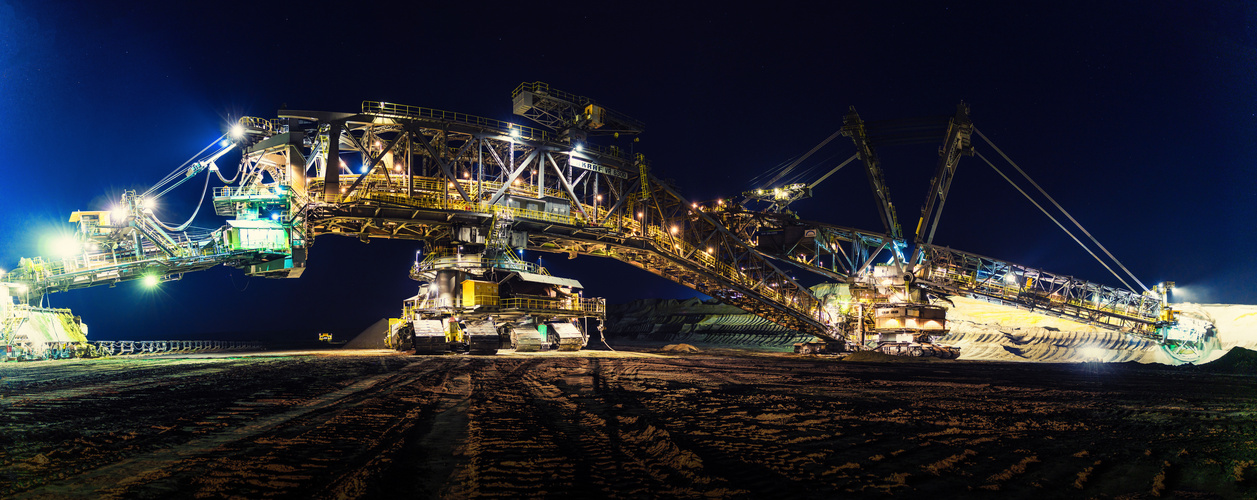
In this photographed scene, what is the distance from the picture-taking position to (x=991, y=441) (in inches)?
252

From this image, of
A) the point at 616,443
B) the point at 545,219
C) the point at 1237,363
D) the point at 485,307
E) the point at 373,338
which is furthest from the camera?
the point at 373,338

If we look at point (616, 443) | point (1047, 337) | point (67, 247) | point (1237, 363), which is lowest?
point (1047, 337)

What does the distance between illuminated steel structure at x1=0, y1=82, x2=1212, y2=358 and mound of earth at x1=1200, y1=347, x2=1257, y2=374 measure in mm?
9805

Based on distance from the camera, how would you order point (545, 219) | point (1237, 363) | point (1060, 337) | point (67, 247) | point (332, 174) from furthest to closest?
point (1060, 337), point (545, 219), point (332, 174), point (67, 247), point (1237, 363)

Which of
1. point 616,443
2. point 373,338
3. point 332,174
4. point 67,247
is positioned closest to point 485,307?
point 332,174

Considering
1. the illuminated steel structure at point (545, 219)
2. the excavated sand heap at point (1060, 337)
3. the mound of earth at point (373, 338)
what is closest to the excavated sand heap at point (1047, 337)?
the excavated sand heap at point (1060, 337)

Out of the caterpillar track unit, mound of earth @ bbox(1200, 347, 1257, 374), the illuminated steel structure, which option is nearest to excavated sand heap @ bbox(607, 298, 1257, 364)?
the illuminated steel structure

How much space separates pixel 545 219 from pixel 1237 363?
32.0 metres

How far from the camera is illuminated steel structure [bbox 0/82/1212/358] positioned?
90.4ft

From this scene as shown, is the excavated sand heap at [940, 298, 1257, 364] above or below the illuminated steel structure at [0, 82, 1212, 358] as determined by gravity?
below

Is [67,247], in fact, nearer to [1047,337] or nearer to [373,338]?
[373,338]

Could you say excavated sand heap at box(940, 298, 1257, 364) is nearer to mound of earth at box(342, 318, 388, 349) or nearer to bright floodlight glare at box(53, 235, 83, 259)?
mound of earth at box(342, 318, 388, 349)

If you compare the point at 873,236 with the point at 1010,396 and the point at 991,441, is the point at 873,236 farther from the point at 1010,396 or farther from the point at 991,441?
the point at 991,441

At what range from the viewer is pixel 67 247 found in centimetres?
2689
